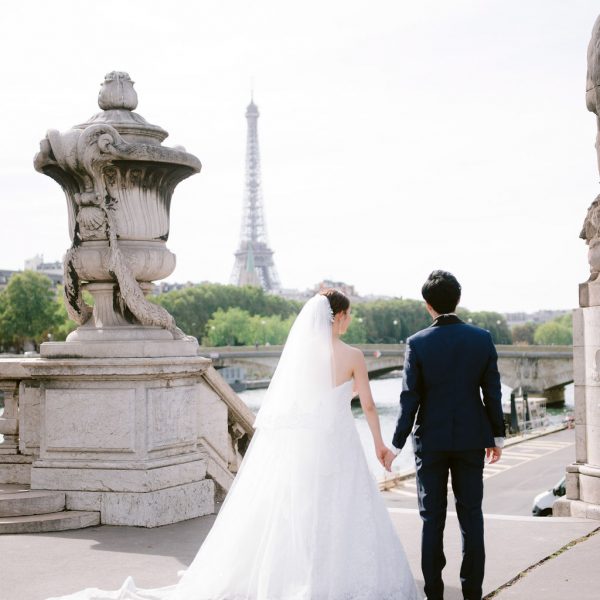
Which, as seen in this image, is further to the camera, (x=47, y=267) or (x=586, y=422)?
(x=47, y=267)

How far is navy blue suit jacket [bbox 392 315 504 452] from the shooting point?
371 cm

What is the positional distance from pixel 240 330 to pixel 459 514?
8210 centimetres

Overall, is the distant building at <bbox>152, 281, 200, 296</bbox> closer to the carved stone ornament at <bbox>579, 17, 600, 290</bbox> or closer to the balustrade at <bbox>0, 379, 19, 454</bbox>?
the balustrade at <bbox>0, 379, 19, 454</bbox>

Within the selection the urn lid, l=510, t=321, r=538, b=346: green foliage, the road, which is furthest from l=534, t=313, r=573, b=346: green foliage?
the urn lid

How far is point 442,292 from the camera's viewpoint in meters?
3.79

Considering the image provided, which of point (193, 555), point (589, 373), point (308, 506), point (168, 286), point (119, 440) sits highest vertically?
point (168, 286)

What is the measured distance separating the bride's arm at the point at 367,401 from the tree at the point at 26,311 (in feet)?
196

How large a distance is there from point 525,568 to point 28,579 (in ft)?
7.69

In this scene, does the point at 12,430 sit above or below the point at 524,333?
below

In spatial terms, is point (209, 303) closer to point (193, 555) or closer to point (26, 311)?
point (26, 311)

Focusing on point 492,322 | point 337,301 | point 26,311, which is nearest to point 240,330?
point 26,311

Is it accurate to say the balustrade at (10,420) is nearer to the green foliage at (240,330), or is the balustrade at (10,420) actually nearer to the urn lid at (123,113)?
the urn lid at (123,113)

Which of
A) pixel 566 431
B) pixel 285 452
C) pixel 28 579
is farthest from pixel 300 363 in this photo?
pixel 566 431

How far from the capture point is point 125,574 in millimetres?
4391
